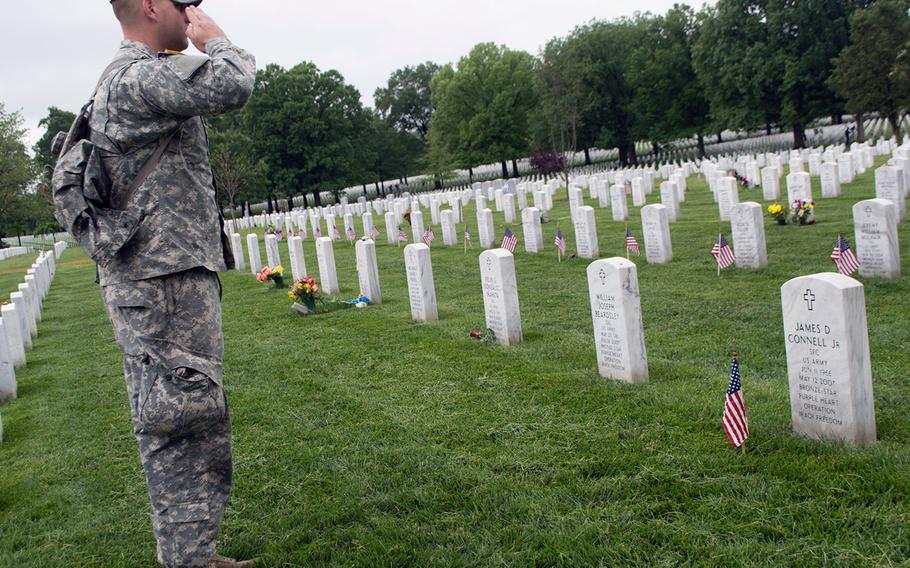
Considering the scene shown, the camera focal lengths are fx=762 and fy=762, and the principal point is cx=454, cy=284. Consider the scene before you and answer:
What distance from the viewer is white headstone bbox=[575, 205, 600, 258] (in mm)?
14562

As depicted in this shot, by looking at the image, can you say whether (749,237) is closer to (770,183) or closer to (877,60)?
(770,183)

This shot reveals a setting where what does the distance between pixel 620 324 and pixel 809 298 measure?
189cm

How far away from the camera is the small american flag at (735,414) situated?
448cm

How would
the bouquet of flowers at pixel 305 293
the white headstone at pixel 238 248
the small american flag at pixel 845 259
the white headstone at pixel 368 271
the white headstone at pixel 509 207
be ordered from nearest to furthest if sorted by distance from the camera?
the small american flag at pixel 845 259, the bouquet of flowers at pixel 305 293, the white headstone at pixel 368 271, the white headstone at pixel 238 248, the white headstone at pixel 509 207

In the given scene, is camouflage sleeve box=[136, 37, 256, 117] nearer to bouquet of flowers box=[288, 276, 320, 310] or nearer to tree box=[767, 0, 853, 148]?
bouquet of flowers box=[288, 276, 320, 310]

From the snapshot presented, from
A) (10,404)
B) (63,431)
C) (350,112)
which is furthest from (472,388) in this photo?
(350,112)

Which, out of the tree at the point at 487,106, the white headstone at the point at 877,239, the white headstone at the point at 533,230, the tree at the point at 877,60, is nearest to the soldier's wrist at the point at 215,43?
the white headstone at the point at 877,239

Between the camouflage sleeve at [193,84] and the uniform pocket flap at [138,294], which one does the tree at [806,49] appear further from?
the uniform pocket flap at [138,294]

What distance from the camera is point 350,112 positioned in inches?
2454

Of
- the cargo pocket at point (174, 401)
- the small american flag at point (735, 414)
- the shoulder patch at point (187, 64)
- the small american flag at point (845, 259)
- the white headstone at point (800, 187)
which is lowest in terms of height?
the small american flag at point (735, 414)

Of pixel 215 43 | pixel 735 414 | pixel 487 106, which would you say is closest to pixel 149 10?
pixel 215 43

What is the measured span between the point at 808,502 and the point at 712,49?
166 feet

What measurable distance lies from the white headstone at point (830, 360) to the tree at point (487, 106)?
55.0 meters

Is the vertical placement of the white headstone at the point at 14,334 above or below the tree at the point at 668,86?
below
